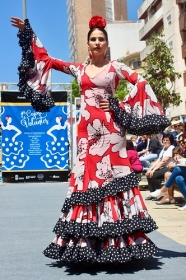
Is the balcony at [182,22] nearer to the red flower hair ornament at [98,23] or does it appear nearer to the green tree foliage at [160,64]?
the green tree foliage at [160,64]

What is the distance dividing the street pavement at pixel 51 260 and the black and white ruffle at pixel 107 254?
11 centimetres

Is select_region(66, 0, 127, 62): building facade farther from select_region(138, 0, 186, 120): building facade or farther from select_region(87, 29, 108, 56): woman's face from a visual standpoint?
select_region(87, 29, 108, 56): woman's face

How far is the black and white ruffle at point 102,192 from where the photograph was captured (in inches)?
156

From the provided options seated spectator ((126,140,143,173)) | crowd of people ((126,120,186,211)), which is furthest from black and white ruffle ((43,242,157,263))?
seated spectator ((126,140,143,173))

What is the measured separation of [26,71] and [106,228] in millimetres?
1451

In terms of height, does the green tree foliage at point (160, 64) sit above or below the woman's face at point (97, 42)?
above

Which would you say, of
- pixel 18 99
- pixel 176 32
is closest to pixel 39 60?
pixel 18 99

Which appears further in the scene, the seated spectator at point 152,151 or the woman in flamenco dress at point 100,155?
the seated spectator at point 152,151

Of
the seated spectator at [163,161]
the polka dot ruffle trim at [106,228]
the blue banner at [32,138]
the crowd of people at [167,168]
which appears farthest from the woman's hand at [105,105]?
the blue banner at [32,138]

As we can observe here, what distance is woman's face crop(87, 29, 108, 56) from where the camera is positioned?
13.7ft

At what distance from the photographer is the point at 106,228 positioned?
3875 mm

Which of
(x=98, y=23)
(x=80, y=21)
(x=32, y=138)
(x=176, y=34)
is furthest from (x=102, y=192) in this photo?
(x=80, y=21)

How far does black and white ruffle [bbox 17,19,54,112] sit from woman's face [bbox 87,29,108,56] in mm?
507

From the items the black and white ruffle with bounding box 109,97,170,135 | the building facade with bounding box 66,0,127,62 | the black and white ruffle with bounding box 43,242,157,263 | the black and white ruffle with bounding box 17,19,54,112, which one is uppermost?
the building facade with bounding box 66,0,127,62
